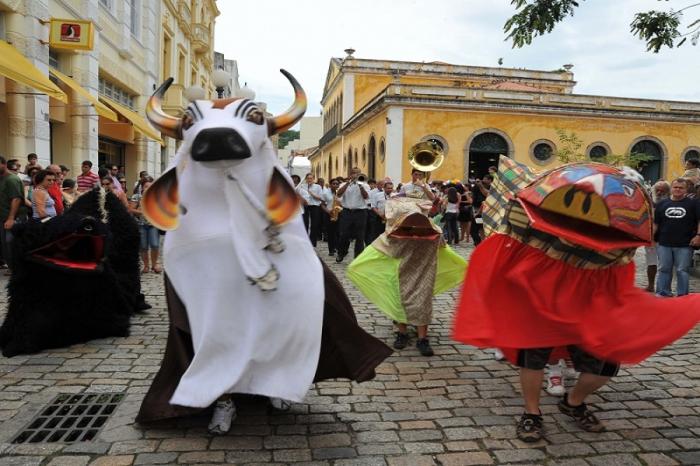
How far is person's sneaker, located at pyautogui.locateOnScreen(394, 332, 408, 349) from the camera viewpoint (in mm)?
5277

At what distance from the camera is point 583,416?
3.58 m

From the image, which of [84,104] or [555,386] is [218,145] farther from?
[84,104]

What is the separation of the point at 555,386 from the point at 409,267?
173 centimetres

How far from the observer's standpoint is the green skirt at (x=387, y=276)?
5.32 metres

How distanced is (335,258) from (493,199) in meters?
8.16

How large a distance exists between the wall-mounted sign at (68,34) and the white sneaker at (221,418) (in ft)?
35.9

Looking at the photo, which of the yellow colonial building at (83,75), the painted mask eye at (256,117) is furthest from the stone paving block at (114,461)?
the yellow colonial building at (83,75)

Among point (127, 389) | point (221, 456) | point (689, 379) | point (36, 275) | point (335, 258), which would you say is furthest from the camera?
point (335, 258)

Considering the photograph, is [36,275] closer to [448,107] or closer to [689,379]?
[689,379]

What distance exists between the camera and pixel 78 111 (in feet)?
46.2

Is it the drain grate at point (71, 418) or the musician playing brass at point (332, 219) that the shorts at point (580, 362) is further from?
the musician playing brass at point (332, 219)

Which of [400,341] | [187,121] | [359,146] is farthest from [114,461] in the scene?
[359,146]

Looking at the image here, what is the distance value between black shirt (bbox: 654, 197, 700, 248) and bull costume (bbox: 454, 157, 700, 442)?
4837 millimetres

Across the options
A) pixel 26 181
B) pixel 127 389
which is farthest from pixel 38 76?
pixel 127 389
